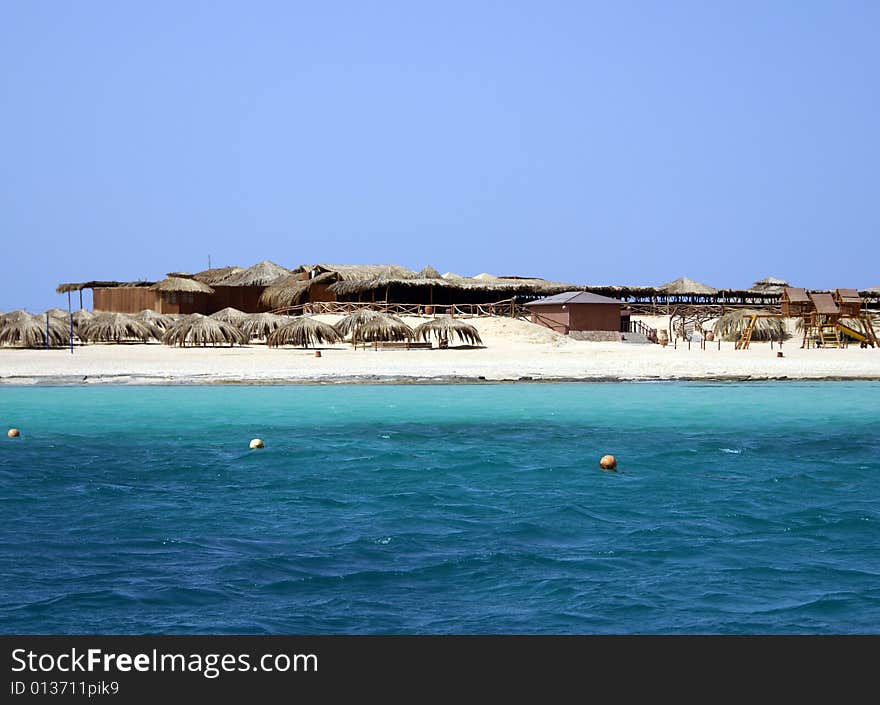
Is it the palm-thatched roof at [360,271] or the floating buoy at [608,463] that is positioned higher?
the palm-thatched roof at [360,271]

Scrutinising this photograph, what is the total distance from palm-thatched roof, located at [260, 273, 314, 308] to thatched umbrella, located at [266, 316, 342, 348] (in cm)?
1203

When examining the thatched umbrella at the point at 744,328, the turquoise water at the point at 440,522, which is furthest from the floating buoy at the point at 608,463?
the thatched umbrella at the point at 744,328

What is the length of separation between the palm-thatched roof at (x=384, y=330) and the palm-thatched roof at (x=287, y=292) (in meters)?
12.7

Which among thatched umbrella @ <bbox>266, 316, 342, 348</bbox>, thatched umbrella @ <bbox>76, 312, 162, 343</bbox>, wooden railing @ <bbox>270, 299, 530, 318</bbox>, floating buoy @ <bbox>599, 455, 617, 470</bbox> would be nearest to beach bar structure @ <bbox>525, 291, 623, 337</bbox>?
wooden railing @ <bbox>270, 299, 530, 318</bbox>

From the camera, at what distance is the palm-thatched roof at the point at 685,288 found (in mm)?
53281

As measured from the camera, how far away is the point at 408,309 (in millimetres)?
A: 41781

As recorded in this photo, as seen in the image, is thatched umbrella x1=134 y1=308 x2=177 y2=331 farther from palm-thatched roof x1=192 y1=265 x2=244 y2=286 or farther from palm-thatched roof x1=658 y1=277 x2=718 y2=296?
palm-thatched roof x1=658 y1=277 x2=718 y2=296

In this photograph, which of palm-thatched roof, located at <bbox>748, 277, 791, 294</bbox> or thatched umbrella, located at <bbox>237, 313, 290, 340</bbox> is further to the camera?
palm-thatched roof, located at <bbox>748, 277, 791, 294</bbox>

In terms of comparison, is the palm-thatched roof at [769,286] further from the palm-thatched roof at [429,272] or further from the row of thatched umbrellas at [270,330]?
the row of thatched umbrellas at [270,330]

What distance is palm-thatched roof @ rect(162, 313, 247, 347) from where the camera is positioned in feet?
104

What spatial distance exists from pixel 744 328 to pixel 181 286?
74.6ft

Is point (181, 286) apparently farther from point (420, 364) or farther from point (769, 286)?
point (769, 286)
